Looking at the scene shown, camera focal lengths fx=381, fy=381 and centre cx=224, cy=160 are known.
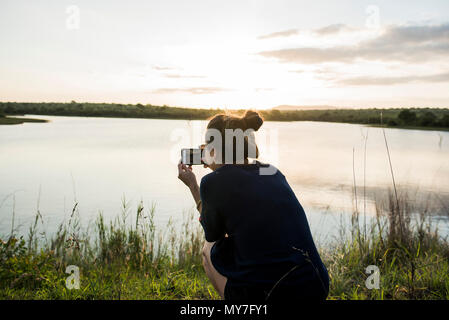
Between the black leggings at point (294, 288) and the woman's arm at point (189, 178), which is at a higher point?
the woman's arm at point (189, 178)

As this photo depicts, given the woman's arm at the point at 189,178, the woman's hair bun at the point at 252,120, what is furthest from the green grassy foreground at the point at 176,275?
the woman's hair bun at the point at 252,120

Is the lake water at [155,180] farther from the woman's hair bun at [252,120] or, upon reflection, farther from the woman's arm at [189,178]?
the woman's hair bun at [252,120]

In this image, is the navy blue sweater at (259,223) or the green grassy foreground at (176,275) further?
the green grassy foreground at (176,275)

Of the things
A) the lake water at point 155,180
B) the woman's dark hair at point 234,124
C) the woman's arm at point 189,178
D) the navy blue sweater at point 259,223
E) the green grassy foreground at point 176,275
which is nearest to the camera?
the navy blue sweater at point 259,223

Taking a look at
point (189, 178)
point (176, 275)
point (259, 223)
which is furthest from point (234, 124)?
point (176, 275)

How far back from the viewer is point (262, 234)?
1533 mm

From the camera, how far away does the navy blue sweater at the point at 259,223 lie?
5.03ft

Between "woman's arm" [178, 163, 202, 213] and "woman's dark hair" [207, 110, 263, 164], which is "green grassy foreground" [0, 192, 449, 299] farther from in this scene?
"woman's dark hair" [207, 110, 263, 164]

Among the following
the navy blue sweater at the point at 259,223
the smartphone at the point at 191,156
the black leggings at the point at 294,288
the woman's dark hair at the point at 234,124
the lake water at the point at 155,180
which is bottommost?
the lake water at the point at 155,180

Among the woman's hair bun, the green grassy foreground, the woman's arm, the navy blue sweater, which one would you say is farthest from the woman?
the green grassy foreground

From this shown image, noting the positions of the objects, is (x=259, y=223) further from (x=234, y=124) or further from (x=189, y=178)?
(x=189, y=178)
